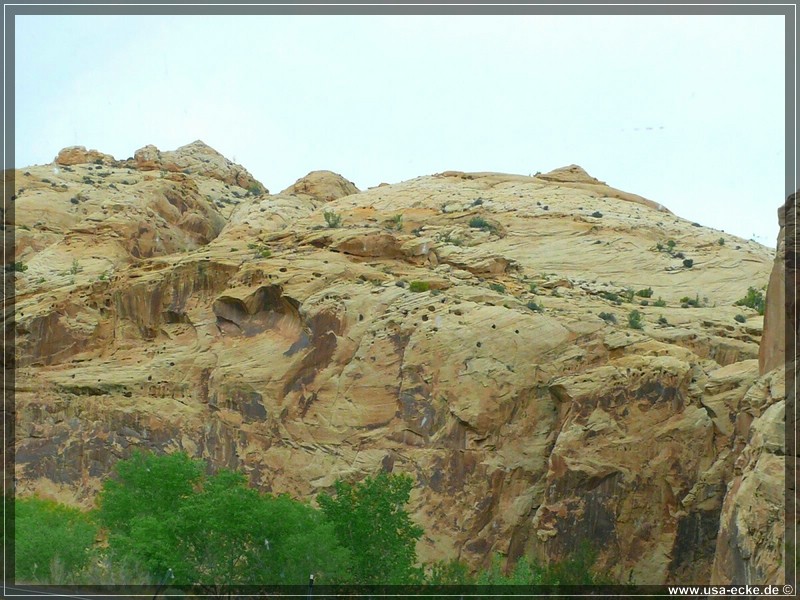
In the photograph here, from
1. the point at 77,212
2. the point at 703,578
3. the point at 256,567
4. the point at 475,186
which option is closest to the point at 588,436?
the point at 703,578

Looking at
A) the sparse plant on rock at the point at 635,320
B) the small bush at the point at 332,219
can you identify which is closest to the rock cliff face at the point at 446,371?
the sparse plant on rock at the point at 635,320

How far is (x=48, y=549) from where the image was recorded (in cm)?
3653

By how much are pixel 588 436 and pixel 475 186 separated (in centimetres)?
2922

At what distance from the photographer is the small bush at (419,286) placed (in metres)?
52.1

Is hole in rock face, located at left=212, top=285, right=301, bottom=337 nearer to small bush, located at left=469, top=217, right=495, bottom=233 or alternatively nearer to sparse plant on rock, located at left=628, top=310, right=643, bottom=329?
small bush, located at left=469, top=217, right=495, bottom=233

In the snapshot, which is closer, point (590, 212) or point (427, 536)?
point (427, 536)

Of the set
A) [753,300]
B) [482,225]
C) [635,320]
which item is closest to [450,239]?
[482,225]

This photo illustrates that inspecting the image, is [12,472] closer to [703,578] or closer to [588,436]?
[588,436]

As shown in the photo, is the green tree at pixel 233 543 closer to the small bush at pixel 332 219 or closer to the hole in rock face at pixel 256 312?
the hole in rock face at pixel 256 312

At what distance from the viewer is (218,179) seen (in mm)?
86938

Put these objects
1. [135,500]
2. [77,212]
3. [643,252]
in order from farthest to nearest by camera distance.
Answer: [77,212]
[643,252]
[135,500]

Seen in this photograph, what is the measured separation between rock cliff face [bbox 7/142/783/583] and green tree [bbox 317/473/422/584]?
14.7 feet

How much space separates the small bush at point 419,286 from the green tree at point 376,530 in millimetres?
12455

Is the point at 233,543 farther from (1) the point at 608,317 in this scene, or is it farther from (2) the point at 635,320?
(2) the point at 635,320
